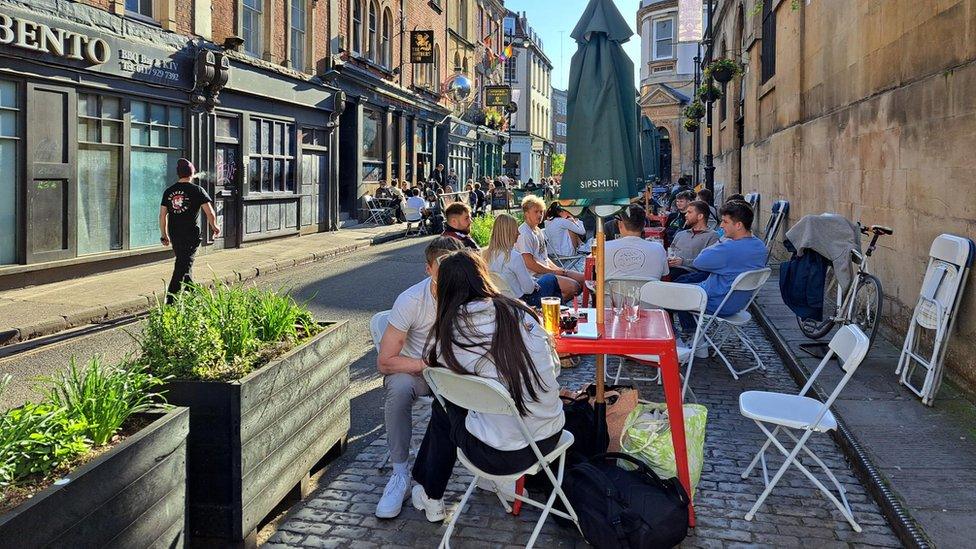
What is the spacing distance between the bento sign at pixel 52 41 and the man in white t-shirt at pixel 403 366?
8.97m

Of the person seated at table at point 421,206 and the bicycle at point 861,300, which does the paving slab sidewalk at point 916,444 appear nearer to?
the bicycle at point 861,300

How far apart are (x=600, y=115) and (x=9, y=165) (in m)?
9.21

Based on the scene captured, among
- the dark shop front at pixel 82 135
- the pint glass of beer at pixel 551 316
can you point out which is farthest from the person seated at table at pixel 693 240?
the dark shop front at pixel 82 135

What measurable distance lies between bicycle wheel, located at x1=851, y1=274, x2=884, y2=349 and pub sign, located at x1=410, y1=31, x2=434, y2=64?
23.1 m

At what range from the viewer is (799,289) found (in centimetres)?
735

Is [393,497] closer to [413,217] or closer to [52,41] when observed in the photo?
[52,41]

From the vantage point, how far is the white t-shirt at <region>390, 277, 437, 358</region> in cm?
415

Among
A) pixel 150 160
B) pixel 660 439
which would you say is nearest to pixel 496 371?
pixel 660 439

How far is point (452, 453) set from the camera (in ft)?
12.8

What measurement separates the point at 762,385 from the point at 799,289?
1.30m

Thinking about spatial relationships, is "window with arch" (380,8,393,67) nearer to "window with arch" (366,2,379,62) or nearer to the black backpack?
"window with arch" (366,2,379,62)

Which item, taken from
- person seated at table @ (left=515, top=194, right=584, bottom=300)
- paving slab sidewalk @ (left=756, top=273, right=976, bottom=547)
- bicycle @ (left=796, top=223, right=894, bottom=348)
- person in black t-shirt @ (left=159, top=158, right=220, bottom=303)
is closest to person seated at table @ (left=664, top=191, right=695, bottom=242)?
person seated at table @ (left=515, top=194, right=584, bottom=300)

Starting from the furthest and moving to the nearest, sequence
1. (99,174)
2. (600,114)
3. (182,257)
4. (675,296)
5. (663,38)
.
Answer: (663,38) < (99,174) < (182,257) < (675,296) < (600,114)

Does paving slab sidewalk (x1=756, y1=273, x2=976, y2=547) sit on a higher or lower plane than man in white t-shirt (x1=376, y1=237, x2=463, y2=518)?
lower
